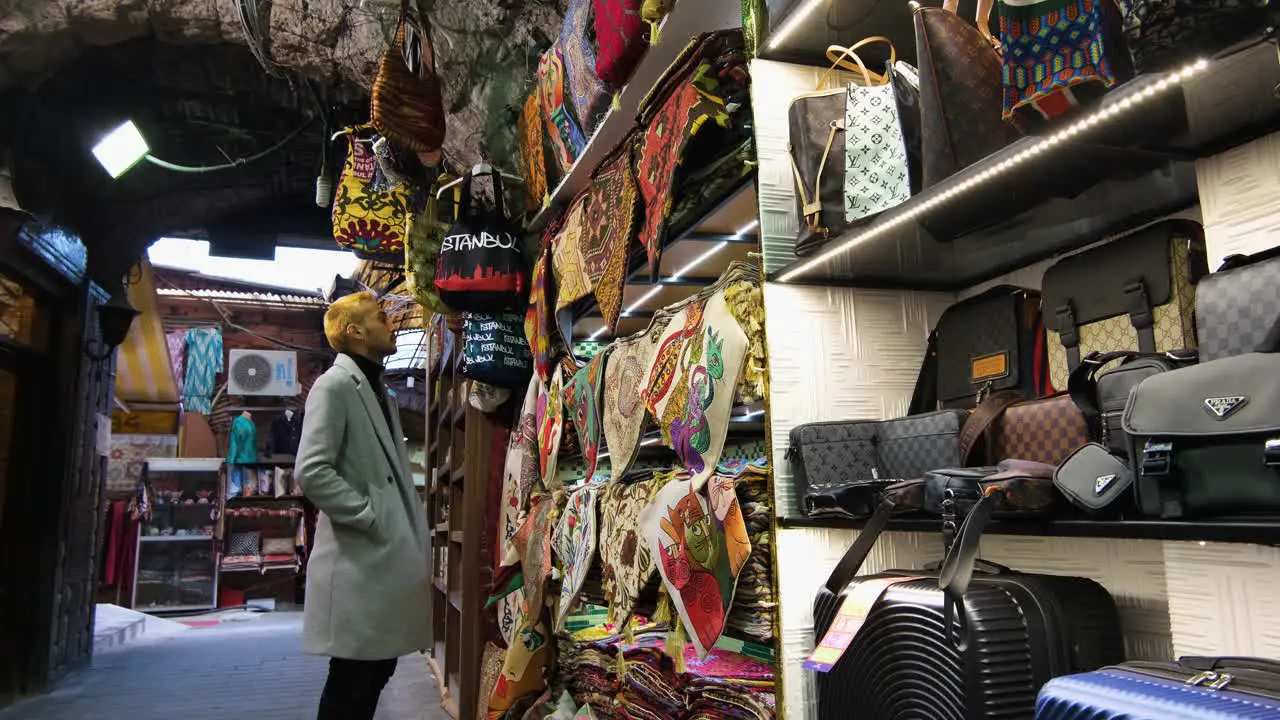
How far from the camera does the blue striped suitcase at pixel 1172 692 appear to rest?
756mm

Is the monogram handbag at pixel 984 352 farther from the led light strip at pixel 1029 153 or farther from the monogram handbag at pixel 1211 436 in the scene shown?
the monogram handbag at pixel 1211 436

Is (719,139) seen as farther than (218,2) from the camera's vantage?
No

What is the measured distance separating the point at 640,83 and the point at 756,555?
1307mm

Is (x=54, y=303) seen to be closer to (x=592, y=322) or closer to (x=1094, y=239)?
(x=592, y=322)

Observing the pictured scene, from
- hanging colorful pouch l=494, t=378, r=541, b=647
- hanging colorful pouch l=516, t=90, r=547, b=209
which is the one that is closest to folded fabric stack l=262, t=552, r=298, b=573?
hanging colorful pouch l=494, t=378, r=541, b=647

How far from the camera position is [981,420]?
1.42 meters

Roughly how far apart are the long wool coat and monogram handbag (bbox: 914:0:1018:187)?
1943 mm

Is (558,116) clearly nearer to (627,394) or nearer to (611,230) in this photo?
(611,230)

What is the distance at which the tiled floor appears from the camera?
4.67m

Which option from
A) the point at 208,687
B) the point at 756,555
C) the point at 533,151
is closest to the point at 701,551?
the point at 756,555

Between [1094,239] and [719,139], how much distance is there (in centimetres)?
83

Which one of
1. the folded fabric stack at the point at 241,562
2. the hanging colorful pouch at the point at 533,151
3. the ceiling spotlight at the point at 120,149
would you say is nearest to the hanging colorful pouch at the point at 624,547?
the hanging colorful pouch at the point at 533,151

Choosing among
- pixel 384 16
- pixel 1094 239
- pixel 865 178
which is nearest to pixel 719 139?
pixel 865 178

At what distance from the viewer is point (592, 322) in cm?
327
